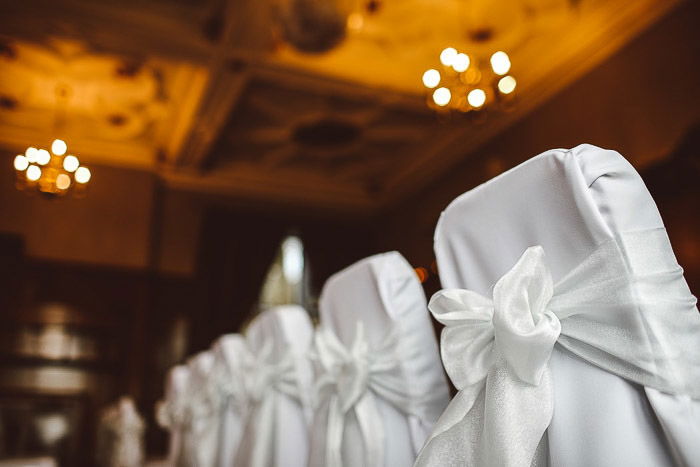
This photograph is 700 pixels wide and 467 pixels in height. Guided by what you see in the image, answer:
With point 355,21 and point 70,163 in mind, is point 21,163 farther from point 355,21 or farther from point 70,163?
point 355,21

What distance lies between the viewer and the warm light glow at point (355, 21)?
4.99 meters

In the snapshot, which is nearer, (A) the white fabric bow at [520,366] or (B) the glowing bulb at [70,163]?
(A) the white fabric bow at [520,366]

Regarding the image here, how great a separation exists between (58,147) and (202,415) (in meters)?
1.39

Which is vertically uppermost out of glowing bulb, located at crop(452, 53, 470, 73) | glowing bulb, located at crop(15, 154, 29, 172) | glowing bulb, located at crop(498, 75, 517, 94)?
glowing bulb, located at crop(452, 53, 470, 73)

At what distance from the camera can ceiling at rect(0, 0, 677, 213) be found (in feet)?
15.3

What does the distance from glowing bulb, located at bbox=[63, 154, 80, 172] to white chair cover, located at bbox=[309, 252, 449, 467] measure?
4.13 ft

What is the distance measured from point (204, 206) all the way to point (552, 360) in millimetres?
6405

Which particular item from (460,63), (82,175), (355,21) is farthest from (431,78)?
(82,175)

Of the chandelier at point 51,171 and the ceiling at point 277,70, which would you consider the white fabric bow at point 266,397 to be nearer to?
the chandelier at point 51,171

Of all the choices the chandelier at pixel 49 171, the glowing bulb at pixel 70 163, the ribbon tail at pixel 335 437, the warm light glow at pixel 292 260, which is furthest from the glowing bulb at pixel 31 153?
the warm light glow at pixel 292 260

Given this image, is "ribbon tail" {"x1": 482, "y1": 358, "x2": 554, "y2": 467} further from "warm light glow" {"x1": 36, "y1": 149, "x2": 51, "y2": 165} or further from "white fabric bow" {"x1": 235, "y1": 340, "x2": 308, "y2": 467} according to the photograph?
"warm light glow" {"x1": 36, "y1": 149, "x2": 51, "y2": 165}

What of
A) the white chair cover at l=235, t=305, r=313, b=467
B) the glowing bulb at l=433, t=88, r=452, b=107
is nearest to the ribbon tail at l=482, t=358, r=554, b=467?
the white chair cover at l=235, t=305, r=313, b=467

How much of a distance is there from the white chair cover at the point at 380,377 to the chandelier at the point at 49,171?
3.96 ft

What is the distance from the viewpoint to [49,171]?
2193mm
